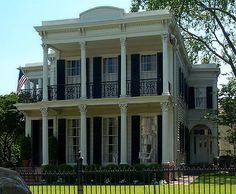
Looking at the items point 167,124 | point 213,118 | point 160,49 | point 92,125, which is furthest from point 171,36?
point 213,118

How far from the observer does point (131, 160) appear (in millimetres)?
26453

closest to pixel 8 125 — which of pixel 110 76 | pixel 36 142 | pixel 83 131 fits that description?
pixel 36 142

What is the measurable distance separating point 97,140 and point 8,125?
1084cm

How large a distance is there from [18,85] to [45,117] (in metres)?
4.53

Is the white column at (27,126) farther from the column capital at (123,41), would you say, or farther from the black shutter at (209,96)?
the black shutter at (209,96)

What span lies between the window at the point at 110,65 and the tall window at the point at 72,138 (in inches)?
130

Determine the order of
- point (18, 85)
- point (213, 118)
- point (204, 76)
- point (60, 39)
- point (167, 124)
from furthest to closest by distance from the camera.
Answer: point (204, 76), point (213, 118), point (18, 85), point (60, 39), point (167, 124)


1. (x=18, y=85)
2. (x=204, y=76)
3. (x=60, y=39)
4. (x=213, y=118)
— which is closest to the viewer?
(x=60, y=39)

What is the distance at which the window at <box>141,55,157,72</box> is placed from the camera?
26672 millimetres

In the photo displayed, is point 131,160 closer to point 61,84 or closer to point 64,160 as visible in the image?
point 64,160

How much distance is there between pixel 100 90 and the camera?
26969mm

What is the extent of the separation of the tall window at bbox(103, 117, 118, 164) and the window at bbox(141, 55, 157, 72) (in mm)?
3243

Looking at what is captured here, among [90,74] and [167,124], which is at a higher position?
[90,74]

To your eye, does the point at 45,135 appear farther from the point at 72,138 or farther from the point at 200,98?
the point at 200,98
